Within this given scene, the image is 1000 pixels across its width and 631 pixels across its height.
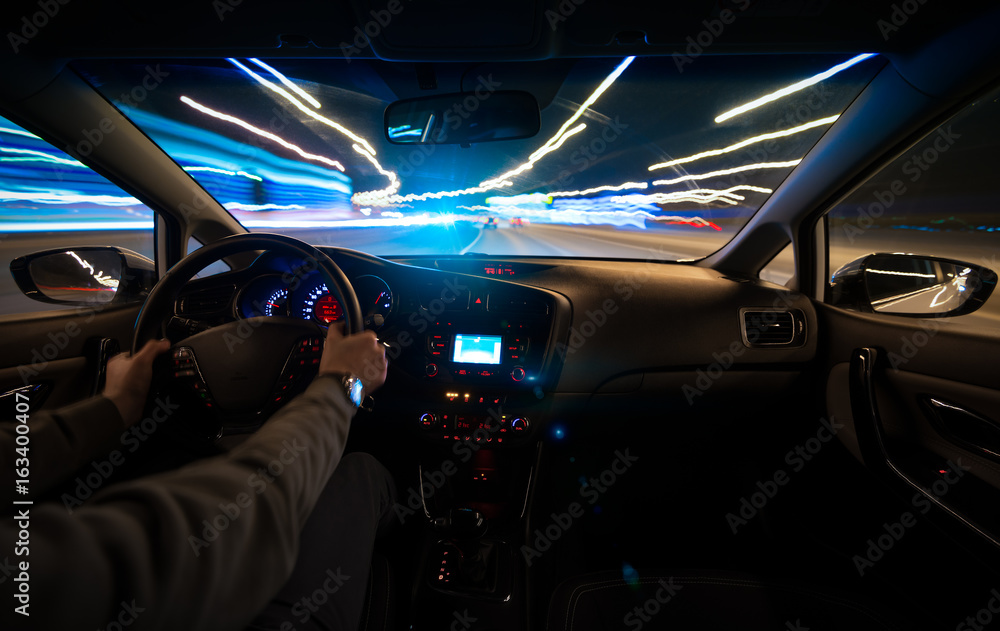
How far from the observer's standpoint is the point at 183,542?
2.16 feet

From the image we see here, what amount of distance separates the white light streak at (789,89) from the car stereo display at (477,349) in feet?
7.13

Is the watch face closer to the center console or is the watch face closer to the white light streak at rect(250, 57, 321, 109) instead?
the center console

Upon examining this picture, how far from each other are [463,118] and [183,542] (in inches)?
87.4

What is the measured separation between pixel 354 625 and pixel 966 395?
2.65m

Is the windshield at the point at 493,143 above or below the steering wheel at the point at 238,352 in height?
above

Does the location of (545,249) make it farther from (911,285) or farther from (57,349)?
(57,349)

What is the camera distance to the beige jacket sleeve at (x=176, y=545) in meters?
0.56

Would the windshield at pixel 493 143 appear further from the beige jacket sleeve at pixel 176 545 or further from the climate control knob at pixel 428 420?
the beige jacket sleeve at pixel 176 545

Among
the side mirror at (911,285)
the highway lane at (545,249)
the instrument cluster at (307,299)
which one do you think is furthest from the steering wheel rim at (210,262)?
the side mirror at (911,285)

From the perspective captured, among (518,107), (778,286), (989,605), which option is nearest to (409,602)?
(989,605)

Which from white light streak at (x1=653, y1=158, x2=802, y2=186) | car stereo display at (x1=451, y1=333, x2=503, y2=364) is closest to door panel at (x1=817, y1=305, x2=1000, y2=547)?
white light streak at (x1=653, y1=158, x2=802, y2=186)

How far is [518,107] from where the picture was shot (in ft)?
7.71

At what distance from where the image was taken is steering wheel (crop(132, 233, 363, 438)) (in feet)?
5.23

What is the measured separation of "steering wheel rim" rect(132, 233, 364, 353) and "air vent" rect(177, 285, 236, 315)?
0.54m
